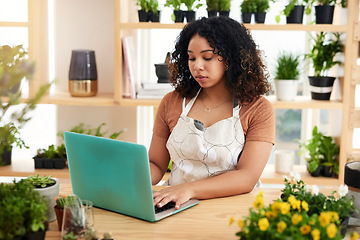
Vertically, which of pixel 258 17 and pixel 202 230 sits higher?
pixel 258 17

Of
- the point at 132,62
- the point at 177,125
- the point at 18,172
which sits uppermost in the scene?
the point at 132,62

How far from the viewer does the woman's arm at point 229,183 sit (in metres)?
1.67

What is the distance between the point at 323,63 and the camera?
124 inches

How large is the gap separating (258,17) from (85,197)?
1.80 metres

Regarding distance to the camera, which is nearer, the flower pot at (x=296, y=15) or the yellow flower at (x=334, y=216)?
the yellow flower at (x=334, y=216)

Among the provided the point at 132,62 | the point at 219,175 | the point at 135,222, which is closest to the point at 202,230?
the point at 135,222

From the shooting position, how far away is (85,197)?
1.65 m

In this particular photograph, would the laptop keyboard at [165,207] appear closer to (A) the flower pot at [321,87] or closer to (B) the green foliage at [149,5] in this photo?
(B) the green foliage at [149,5]

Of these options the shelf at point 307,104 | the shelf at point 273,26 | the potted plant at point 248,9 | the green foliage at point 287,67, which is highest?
the potted plant at point 248,9

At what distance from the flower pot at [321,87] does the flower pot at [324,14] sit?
0.35 meters

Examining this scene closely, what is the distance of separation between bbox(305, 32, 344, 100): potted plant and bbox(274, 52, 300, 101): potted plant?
116mm

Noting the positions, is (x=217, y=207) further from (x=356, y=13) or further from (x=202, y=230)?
(x=356, y=13)

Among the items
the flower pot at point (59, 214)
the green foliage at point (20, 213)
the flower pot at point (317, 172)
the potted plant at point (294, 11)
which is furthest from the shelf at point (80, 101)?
the green foliage at point (20, 213)

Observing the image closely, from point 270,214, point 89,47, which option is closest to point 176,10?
point 89,47
